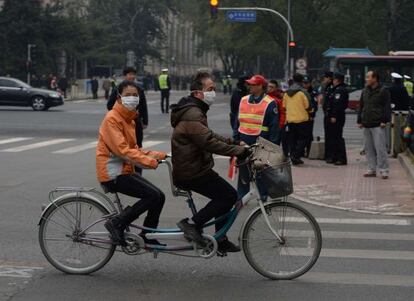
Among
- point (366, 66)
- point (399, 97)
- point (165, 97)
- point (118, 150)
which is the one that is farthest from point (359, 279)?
point (366, 66)

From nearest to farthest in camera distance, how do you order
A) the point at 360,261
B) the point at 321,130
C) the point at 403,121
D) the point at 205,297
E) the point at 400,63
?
the point at 205,297, the point at 360,261, the point at 403,121, the point at 321,130, the point at 400,63

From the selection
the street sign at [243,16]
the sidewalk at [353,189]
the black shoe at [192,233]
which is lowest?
the sidewalk at [353,189]

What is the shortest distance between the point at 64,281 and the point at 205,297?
50.0 inches

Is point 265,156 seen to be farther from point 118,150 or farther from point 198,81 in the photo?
point 118,150

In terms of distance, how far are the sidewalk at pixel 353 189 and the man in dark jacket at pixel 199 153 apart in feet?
13.8

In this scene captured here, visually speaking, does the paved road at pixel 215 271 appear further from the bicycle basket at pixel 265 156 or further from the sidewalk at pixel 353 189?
the bicycle basket at pixel 265 156

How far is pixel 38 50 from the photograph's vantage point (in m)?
61.6

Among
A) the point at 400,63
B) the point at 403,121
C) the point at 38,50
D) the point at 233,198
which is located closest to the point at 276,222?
the point at 233,198

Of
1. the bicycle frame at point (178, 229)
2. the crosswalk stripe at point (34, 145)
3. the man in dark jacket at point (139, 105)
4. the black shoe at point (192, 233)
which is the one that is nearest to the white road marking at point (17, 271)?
the bicycle frame at point (178, 229)

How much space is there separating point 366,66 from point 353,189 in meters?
27.1

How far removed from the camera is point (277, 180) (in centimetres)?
665

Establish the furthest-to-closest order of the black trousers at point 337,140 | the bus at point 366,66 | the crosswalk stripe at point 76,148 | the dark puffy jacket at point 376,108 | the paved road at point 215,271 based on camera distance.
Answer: the bus at point 366,66
the crosswalk stripe at point 76,148
the black trousers at point 337,140
the dark puffy jacket at point 376,108
the paved road at point 215,271

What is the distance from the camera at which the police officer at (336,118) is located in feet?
51.2

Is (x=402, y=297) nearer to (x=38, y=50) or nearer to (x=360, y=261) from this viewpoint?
(x=360, y=261)
